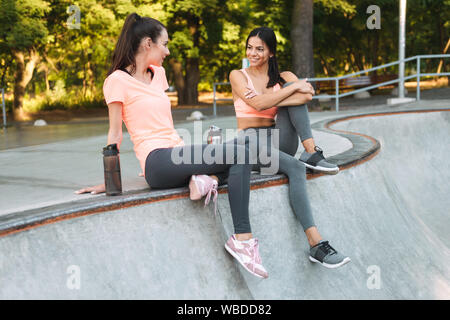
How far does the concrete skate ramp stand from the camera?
9.59ft

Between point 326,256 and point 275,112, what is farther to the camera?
point 275,112

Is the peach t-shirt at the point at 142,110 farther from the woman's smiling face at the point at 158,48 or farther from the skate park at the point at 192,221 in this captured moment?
the woman's smiling face at the point at 158,48

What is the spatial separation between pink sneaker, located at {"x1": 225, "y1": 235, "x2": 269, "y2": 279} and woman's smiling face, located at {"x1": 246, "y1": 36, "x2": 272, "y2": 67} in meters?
1.68

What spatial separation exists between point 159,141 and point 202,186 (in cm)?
48

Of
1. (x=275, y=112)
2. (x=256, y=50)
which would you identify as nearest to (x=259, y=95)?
Answer: (x=275, y=112)

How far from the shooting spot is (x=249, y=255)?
3426mm

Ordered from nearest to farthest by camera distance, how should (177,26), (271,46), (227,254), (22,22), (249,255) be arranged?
(249,255) < (227,254) < (271,46) < (22,22) < (177,26)

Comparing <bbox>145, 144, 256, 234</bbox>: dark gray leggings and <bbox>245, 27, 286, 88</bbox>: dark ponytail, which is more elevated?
<bbox>245, 27, 286, 88</bbox>: dark ponytail

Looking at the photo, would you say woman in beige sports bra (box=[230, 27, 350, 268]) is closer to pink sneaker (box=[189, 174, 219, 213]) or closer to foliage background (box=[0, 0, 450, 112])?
pink sneaker (box=[189, 174, 219, 213])

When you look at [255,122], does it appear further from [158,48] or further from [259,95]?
[158,48]

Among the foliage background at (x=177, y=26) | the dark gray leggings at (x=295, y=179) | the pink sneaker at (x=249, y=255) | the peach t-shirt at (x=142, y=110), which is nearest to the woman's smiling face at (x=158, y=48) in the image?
the peach t-shirt at (x=142, y=110)

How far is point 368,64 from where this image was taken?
120ft

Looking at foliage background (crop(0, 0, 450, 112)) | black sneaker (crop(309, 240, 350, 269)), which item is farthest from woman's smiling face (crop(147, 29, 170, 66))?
foliage background (crop(0, 0, 450, 112))

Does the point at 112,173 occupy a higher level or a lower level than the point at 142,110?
lower
